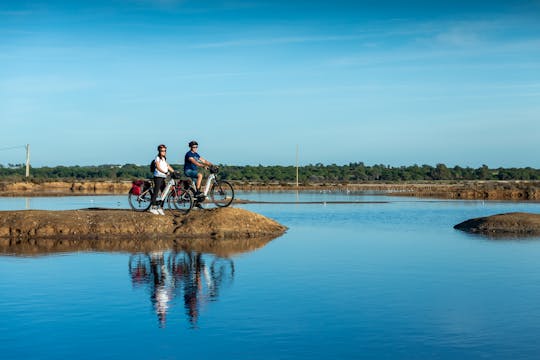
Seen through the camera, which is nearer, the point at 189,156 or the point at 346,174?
the point at 189,156

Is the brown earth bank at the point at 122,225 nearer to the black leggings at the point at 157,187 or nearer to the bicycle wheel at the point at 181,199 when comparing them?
the bicycle wheel at the point at 181,199

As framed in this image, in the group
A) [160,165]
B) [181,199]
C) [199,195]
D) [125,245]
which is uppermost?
[160,165]

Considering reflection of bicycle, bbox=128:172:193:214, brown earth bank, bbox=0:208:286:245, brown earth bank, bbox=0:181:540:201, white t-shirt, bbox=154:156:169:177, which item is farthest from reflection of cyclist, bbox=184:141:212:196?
brown earth bank, bbox=0:181:540:201

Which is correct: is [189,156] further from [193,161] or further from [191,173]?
[191,173]

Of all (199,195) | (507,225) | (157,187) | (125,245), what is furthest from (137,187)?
(507,225)

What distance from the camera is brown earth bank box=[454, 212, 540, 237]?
3015 cm

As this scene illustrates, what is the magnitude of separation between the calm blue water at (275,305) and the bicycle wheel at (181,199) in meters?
5.36

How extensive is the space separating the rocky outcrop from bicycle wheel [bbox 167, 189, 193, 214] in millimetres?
346

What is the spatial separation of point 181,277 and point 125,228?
9951 millimetres

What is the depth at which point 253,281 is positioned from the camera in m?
16.4

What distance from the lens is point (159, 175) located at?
26.2 meters

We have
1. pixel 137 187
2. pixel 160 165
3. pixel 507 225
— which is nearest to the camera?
pixel 160 165

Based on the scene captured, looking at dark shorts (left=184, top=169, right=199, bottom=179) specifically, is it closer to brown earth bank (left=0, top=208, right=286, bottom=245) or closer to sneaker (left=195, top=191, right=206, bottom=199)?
sneaker (left=195, top=191, right=206, bottom=199)

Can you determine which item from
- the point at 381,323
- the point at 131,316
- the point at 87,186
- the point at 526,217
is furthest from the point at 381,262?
the point at 87,186
